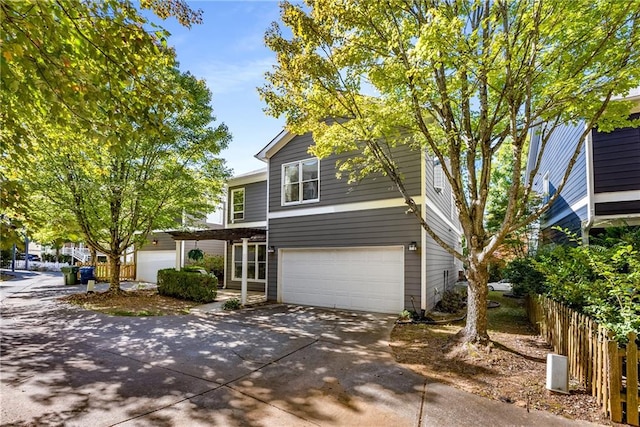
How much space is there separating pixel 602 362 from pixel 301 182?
975 centimetres

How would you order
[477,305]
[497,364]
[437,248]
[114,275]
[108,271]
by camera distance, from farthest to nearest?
[108,271]
[114,275]
[437,248]
[477,305]
[497,364]

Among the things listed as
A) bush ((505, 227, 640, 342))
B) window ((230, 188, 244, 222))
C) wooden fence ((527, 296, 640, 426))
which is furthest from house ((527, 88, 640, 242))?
window ((230, 188, 244, 222))

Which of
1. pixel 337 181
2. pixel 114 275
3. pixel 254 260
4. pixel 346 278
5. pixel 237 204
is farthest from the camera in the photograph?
pixel 237 204

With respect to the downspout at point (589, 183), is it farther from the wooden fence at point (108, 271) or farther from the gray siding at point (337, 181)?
the wooden fence at point (108, 271)

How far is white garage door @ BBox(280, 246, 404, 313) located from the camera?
10031 mm

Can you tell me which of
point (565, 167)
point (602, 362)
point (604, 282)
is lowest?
point (602, 362)

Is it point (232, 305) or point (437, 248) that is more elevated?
point (437, 248)

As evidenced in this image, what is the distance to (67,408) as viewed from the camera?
4.00 metres

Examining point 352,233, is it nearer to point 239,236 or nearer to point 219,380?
point 239,236

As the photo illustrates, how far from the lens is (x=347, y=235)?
35.8 feet

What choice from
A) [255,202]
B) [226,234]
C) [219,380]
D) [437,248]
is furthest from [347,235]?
[219,380]

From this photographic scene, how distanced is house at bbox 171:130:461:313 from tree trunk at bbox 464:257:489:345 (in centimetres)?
306

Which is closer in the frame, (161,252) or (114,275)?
(114,275)

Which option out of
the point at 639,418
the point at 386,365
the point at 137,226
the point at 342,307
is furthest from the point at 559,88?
the point at 137,226
